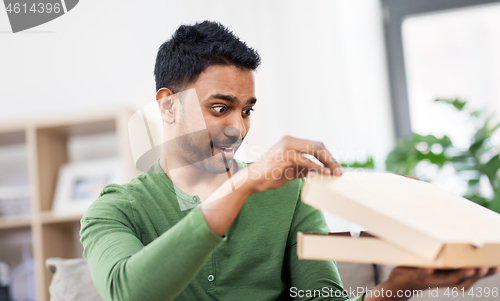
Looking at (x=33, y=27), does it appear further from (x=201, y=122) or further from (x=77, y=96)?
(x=201, y=122)

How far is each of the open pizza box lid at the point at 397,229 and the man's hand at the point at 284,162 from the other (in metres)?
0.02

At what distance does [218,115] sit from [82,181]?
129 cm

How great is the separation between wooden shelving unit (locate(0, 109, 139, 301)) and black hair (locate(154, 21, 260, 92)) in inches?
31.8

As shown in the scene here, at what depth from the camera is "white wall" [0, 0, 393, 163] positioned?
2150 millimetres

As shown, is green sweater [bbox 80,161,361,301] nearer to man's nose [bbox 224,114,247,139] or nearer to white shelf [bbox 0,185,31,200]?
man's nose [bbox 224,114,247,139]

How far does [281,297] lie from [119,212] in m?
0.40

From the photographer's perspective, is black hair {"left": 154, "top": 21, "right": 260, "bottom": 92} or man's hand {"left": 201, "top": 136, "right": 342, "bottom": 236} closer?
man's hand {"left": 201, "top": 136, "right": 342, "bottom": 236}

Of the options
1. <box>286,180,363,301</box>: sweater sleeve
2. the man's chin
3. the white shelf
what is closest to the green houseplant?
<box>286,180,363,301</box>: sweater sleeve

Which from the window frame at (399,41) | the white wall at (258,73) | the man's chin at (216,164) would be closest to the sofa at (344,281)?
the man's chin at (216,164)

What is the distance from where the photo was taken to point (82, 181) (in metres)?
1.95

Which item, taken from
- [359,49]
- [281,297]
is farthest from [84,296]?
[359,49]

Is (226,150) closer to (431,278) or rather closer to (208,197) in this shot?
(208,197)

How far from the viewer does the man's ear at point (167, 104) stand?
3.31ft

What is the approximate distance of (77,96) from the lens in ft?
7.07
